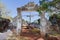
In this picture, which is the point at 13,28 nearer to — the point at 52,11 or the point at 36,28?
the point at 36,28

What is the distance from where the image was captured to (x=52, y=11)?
3.07m

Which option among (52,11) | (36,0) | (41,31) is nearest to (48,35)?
(41,31)

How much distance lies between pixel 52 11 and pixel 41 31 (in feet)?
1.66

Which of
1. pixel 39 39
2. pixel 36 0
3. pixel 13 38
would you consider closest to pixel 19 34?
pixel 13 38

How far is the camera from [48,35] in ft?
10.7

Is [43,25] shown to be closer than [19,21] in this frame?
Yes

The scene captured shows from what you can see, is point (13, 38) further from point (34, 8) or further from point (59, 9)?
point (59, 9)

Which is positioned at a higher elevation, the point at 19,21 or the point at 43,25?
the point at 19,21

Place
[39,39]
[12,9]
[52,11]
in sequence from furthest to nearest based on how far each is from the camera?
1. [12,9]
2. [39,39]
3. [52,11]

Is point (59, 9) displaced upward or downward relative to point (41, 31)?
upward

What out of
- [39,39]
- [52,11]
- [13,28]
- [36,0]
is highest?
[36,0]

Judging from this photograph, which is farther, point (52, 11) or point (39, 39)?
point (39, 39)

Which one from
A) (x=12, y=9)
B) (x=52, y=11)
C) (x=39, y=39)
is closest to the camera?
(x=52, y=11)

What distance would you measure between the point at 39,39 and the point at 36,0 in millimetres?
754
